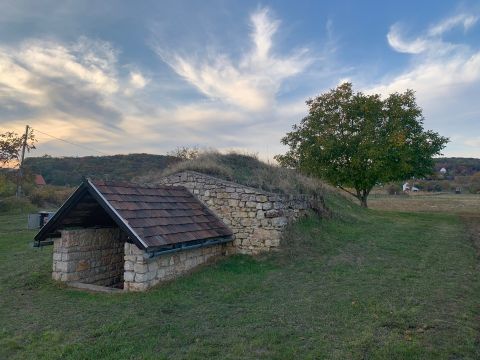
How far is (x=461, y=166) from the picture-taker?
271 feet

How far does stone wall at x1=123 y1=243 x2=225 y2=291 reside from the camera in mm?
7230

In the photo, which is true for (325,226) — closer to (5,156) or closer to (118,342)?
(118,342)

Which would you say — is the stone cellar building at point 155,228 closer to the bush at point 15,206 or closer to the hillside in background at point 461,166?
the bush at point 15,206

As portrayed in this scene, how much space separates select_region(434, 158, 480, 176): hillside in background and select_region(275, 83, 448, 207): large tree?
204ft

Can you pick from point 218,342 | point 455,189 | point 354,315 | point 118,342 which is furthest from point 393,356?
point 455,189

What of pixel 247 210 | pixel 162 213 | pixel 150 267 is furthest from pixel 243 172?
pixel 150 267

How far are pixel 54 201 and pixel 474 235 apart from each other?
2907 centimetres

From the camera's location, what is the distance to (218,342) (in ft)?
15.8

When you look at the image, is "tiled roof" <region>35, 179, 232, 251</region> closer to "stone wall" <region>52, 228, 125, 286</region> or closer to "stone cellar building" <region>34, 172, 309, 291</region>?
"stone cellar building" <region>34, 172, 309, 291</region>

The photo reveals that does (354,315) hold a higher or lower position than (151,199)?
lower

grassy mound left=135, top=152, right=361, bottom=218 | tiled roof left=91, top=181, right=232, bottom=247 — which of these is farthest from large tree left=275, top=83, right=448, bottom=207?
tiled roof left=91, top=181, right=232, bottom=247

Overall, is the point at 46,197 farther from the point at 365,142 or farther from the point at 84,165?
the point at 84,165

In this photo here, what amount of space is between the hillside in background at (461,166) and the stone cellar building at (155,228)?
8135cm

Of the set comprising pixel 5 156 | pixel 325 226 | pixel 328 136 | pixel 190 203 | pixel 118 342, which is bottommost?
pixel 118 342
